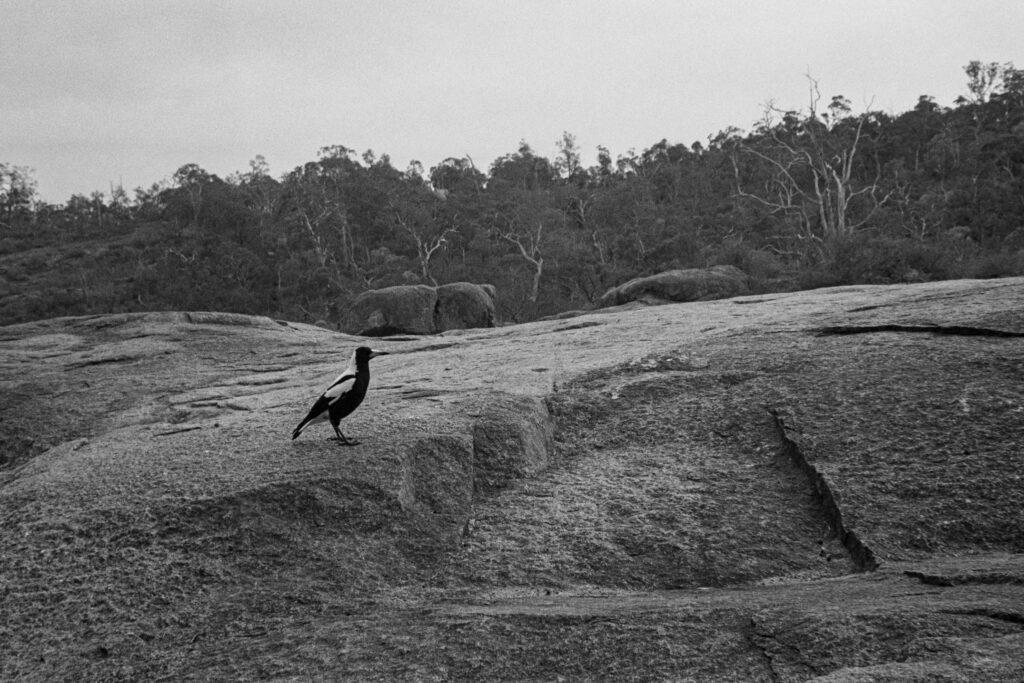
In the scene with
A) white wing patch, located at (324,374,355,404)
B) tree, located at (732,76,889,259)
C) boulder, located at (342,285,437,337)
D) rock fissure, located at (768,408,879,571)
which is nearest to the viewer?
rock fissure, located at (768,408,879,571)

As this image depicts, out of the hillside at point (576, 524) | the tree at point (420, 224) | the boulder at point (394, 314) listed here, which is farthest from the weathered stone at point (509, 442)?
the tree at point (420, 224)

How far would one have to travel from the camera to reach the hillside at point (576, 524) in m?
3.35

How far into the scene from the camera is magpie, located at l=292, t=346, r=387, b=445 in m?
5.04

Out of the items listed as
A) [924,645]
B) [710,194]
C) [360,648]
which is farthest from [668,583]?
[710,194]

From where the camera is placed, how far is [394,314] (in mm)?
27875

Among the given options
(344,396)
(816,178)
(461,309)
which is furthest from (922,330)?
(816,178)

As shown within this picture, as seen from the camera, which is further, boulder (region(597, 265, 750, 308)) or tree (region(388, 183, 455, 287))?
tree (region(388, 183, 455, 287))

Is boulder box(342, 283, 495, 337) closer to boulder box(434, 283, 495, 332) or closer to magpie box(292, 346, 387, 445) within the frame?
boulder box(434, 283, 495, 332)

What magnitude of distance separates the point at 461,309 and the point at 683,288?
7.57 m

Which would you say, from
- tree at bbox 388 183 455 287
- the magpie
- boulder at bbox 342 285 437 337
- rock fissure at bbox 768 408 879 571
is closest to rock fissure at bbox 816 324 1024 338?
rock fissure at bbox 768 408 879 571

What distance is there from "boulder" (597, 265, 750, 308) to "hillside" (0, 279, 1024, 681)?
19.4m

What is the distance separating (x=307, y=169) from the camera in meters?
61.9

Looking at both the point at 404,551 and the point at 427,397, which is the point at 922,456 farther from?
the point at 427,397

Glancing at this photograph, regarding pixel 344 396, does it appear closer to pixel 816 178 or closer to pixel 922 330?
Result: pixel 922 330
